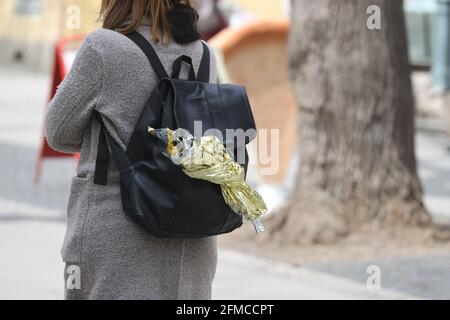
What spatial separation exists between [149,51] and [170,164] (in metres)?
0.39

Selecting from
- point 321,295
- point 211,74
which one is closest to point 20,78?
point 321,295

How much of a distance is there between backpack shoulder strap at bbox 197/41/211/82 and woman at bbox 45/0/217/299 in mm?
104

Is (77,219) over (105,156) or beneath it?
beneath

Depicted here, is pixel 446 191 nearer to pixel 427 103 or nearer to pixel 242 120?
pixel 427 103

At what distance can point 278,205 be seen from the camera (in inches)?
354

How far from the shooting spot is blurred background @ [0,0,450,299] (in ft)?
23.3

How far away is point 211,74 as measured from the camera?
3.92m

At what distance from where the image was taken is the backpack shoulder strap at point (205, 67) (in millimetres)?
3852

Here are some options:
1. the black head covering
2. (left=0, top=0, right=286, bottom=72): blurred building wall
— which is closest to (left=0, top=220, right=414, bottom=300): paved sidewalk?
the black head covering

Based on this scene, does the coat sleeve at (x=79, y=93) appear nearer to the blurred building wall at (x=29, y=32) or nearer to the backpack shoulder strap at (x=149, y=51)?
the backpack shoulder strap at (x=149, y=51)

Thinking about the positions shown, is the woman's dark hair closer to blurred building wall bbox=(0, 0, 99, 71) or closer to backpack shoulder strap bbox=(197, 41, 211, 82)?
backpack shoulder strap bbox=(197, 41, 211, 82)

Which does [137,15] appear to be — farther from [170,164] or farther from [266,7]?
[266,7]

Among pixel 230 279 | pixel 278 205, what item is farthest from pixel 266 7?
pixel 230 279
